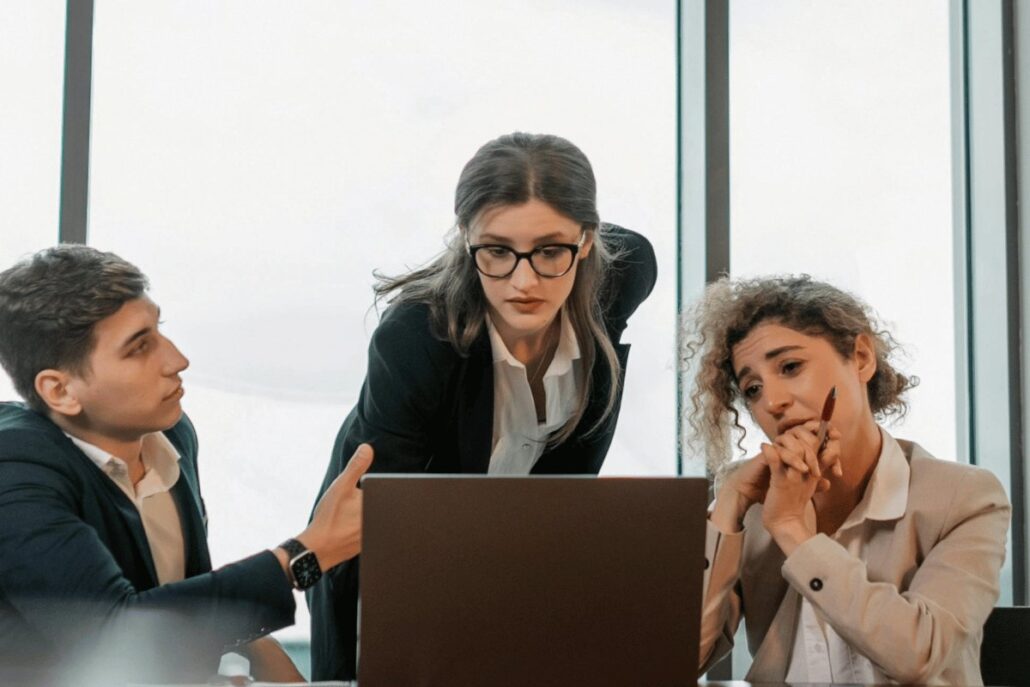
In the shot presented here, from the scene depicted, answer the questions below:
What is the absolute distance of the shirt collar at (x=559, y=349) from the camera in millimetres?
2078

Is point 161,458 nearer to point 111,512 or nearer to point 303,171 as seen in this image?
point 111,512

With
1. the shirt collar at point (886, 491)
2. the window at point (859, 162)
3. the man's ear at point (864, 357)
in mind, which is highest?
the window at point (859, 162)

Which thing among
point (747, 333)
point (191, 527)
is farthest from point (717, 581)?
point (191, 527)

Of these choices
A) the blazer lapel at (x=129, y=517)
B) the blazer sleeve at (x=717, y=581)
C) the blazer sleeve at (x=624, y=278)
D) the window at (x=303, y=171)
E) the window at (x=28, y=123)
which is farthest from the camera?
the window at (x=303, y=171)

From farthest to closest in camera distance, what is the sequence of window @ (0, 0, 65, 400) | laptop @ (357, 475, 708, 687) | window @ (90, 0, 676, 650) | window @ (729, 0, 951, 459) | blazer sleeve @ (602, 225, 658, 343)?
window @ (729, 0, 951, 459), window @ (90, 0, 676, 650), window @ (0, 0, 65, 400), blazer sleeve @ (602, 225, 658, 343), laptop @ (357, 475, 708, 687)

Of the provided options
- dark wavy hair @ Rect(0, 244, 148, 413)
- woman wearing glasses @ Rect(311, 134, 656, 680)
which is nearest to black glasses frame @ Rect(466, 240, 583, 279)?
woman wearing glasses @ Rect(311, 134, 656, 680)

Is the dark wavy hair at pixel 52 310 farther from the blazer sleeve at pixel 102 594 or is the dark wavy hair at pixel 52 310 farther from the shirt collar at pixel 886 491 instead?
the shirt collar at pixel 886 491

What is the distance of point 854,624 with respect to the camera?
1.61m

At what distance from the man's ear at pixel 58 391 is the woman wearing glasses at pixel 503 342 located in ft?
1.56

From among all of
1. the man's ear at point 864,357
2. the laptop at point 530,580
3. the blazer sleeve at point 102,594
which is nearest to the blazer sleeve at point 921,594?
the man's ear at point 864,357

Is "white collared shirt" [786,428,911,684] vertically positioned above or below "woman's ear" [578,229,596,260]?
below

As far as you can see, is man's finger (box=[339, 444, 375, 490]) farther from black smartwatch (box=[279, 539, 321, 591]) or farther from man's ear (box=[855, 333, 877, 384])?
man's ear (box=[855, 333, 877, 384])

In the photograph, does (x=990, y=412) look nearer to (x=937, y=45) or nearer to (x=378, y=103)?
(x=937, y=45)

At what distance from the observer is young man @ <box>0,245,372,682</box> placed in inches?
62.5
